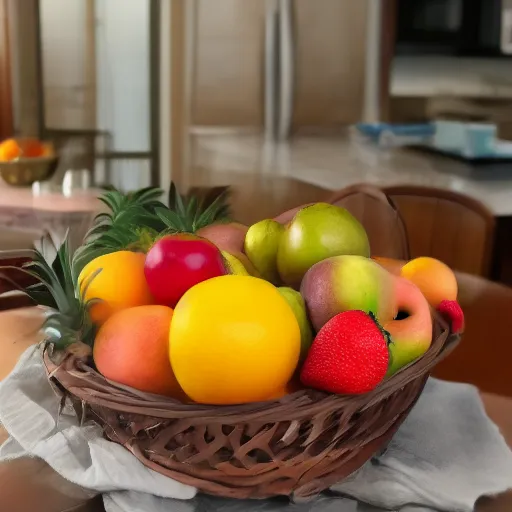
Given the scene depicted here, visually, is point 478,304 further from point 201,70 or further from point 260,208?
point 201,70

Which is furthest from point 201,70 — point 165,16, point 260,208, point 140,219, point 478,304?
point 140,219

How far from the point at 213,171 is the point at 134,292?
1444 millimetres

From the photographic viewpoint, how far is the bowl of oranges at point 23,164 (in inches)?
51.7

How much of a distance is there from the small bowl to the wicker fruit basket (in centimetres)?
97

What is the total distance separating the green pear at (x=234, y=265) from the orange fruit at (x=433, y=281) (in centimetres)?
12

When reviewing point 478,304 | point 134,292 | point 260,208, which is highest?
point 134,292

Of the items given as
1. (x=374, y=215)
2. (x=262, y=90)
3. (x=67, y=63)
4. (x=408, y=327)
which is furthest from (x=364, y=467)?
(x=67, y=63)

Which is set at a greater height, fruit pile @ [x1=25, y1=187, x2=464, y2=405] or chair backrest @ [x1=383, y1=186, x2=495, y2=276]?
fruit pile @ [x1=25, y1=187, x2=464, y2=405]

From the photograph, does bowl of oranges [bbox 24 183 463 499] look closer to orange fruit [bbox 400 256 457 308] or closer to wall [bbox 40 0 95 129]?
orange fruit [bbox 400 256 457 308]

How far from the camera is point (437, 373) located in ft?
2.38

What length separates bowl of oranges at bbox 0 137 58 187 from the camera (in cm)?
131

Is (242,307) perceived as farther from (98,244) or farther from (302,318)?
(98,244)

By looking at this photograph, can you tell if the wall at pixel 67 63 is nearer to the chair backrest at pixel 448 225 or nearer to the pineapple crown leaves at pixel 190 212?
the chair backrest at pixel 448 225

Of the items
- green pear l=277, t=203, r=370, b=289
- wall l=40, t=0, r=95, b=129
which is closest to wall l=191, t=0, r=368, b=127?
wall l=40, t=0, r=95, b=129
